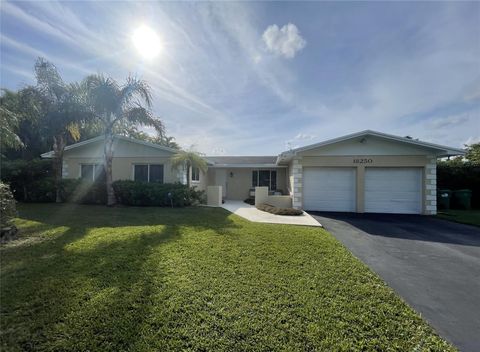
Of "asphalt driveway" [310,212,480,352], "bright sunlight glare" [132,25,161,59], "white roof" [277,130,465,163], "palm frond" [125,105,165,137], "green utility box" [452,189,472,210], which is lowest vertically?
"asphalt driveway" [310,212,480,352]

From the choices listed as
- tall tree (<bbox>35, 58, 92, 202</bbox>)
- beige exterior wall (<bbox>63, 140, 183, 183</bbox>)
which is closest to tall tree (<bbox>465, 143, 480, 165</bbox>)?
beige exterior wall (<bbox>63, 140, 183, 183</bbox>)

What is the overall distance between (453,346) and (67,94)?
54.2 ft

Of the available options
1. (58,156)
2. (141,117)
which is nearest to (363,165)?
(141,117)

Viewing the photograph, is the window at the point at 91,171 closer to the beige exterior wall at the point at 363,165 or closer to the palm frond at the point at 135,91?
the palm frond at the point at 135,91

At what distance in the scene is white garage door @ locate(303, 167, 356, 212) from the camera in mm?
11883

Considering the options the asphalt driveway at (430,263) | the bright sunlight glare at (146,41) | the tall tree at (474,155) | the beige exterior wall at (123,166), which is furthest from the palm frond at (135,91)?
the tall tree at (474,155)

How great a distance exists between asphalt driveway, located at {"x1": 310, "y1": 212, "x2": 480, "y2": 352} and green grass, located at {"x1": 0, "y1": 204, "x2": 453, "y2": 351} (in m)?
0.39

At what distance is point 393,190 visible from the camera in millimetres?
11531

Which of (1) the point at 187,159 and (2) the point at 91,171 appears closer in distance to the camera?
(1) the point at 187,159

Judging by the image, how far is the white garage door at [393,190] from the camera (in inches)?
447

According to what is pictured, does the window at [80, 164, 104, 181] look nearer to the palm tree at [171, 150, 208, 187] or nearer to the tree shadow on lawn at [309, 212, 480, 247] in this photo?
the palm tree at [171, 150, 208, 187]

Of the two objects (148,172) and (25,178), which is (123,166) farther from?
(25,178)

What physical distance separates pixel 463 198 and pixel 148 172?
2000 centimetres

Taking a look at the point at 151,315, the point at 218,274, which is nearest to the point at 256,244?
the point at 218,274
